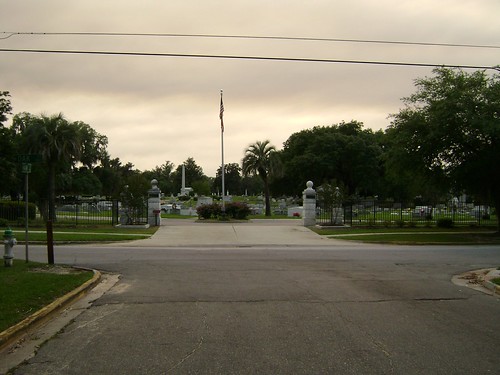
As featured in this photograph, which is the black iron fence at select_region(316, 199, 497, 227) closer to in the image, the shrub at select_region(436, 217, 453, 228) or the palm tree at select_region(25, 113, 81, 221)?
the shrub at select_region(436, 217, 453, 228)

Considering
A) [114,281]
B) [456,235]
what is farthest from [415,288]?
[456,235]

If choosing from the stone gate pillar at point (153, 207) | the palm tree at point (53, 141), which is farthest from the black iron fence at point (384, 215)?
the palm tree at point (53, 141)

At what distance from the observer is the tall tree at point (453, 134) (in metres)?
24.9

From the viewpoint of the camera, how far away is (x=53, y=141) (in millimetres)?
33406

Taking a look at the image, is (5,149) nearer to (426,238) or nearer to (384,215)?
(426,238)

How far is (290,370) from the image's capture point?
5.49 metres

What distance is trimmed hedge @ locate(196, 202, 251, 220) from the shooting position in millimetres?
37906

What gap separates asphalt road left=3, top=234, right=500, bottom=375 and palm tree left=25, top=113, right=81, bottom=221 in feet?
72.0

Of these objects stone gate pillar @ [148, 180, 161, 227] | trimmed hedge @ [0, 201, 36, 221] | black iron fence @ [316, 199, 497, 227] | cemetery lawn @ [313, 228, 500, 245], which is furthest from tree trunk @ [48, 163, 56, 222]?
black iron fence @ [316, 199, 497, 227]

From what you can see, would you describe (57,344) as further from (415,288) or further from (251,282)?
(415,288)

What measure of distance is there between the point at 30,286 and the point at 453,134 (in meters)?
21.8

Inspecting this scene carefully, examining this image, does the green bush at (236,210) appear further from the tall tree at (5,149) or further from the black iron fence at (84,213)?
the tall tree at (5,149)

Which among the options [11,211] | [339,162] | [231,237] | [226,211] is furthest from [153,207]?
[339,162]

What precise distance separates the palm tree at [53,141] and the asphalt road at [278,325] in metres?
21.9
